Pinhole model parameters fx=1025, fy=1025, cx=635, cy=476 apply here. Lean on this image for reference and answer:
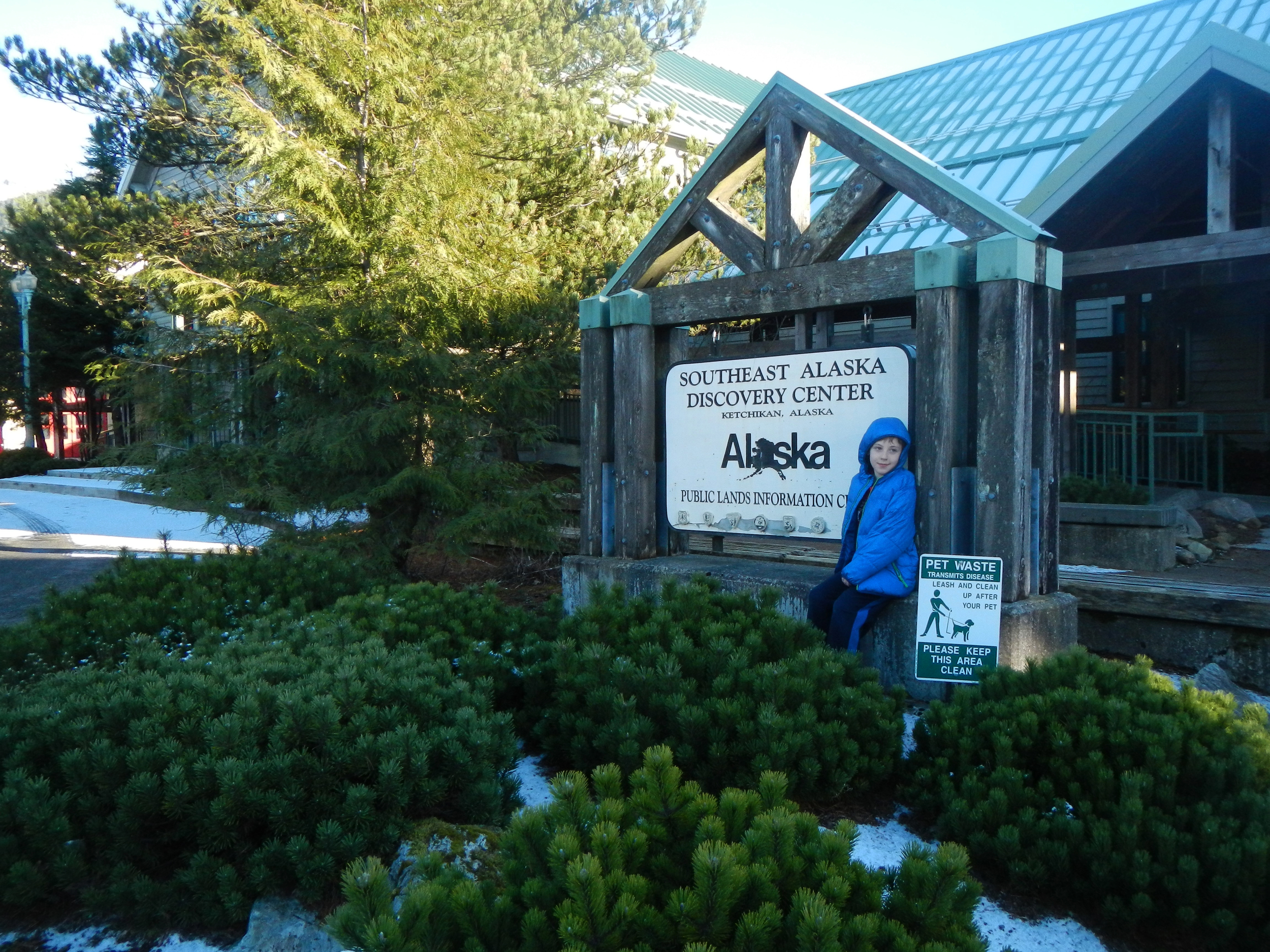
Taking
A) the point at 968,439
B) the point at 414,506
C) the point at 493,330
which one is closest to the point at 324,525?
the point at 414,506

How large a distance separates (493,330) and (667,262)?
2726 millimetres

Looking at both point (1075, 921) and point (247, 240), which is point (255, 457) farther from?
point (1075, 921)

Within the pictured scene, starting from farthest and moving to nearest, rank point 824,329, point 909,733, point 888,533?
point 824,329
point 888,533
point 909,733

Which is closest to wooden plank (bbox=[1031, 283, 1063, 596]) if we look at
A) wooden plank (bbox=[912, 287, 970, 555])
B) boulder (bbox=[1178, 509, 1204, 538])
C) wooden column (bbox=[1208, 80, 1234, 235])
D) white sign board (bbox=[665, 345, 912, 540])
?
wooden plank (bbox=[912, 287, 970, 555])

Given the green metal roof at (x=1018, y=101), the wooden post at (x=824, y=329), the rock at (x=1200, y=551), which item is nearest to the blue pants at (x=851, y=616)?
the wooden post at (x=824, y=329)

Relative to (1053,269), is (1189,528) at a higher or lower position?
lower

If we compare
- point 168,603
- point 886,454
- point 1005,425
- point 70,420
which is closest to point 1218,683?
point 1005,425

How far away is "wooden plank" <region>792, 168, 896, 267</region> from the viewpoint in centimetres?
527

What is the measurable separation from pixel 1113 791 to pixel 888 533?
1792mm

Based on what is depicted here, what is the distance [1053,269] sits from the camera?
15.8ft

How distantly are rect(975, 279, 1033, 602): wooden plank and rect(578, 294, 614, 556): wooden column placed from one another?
239cm

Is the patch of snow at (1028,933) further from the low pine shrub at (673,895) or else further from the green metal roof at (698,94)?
the green metal roof at (698,94)

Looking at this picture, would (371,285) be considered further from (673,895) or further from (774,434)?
(673,895)

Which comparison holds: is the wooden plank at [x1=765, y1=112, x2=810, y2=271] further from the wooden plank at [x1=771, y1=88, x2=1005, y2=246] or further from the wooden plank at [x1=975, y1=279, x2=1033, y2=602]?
the wooden plank at [x1=975, y1=279, x2=1033, y2=602]
